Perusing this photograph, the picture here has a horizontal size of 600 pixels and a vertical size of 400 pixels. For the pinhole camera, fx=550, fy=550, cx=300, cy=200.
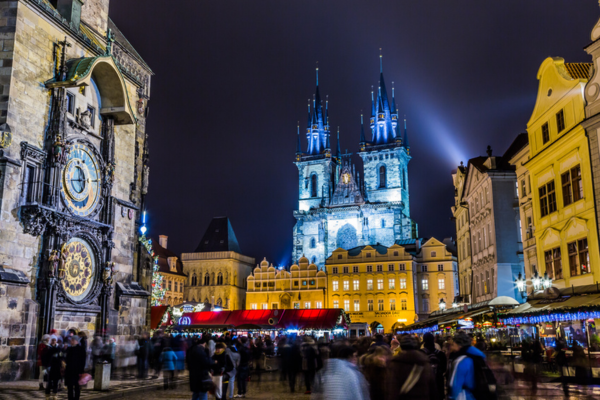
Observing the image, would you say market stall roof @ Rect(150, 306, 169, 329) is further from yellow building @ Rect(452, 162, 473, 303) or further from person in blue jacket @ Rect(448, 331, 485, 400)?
person in blue jacket @ Rect(448, 331, 485, 400)

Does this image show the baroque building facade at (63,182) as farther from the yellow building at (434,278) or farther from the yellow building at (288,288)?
the yellow building at (434,278)

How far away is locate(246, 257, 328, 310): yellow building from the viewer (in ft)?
225

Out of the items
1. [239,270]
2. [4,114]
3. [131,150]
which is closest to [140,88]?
[131,150]

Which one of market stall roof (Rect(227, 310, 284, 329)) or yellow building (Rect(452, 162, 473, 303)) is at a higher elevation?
yellow building (Rect(452, 162, 473, 303))

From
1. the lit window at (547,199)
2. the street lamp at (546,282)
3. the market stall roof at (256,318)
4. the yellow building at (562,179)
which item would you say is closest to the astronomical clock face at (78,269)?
the yellow building at (562,179)

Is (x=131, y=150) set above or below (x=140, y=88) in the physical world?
below

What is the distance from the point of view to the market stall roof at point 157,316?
1192 inches

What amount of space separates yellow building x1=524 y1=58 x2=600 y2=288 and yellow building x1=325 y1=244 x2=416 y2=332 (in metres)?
39.9

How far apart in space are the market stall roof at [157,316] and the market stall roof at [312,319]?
12.0 m

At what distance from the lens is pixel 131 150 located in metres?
20.5

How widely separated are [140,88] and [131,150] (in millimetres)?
2776

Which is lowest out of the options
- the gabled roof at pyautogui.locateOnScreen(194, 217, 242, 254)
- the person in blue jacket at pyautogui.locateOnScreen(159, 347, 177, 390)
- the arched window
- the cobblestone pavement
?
the cobblestone pavement

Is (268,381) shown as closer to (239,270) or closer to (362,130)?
(239,270)

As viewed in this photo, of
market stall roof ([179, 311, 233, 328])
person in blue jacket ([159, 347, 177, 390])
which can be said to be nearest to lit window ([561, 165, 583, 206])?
person in blue jacket ([159, 347, 177, 390])
